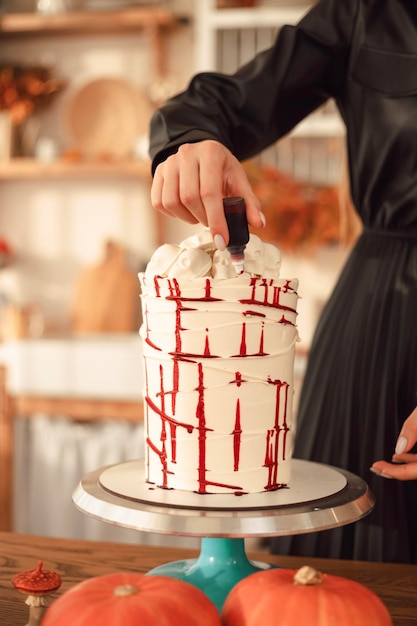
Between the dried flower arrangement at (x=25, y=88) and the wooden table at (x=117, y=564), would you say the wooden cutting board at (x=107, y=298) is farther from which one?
the wooden table at (x=117, y=564)

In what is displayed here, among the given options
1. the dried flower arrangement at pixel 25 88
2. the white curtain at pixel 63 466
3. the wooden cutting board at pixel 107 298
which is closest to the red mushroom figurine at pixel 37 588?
the white curtain at pixel 63 466

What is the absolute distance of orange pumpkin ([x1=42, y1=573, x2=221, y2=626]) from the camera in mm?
500

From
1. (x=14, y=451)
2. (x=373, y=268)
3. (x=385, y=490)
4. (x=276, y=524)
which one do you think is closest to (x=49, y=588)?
(x=276, y=524)

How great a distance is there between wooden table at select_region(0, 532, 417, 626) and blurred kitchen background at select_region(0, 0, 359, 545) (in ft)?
5.39

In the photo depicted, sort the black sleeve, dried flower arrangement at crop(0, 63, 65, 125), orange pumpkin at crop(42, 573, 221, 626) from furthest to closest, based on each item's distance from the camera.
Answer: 1. dried flower arrangement at crop(0, 63, 65, 125)
2. the black sleeve
3. orange pumpkin at crop(42, 573, 221, 626)

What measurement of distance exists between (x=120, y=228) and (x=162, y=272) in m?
2.60

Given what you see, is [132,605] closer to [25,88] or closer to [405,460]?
[405,460]

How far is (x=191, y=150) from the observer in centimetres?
83

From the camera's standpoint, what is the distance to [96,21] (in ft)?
10.4

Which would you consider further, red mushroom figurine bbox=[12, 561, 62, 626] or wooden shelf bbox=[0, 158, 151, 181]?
wooden shelf bbox=[0, 158, 151, 181]

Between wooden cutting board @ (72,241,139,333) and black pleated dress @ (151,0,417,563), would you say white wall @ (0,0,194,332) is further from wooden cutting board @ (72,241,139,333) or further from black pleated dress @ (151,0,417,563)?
black pleated dress @ (151,0,417,563)

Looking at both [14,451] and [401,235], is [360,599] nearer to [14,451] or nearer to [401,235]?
[401,235]

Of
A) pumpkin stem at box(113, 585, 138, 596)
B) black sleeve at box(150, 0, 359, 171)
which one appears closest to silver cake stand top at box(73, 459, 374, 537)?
pumpkin stem at box(113, 585, 138, 596)

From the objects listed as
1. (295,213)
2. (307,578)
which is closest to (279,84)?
(307,578)
